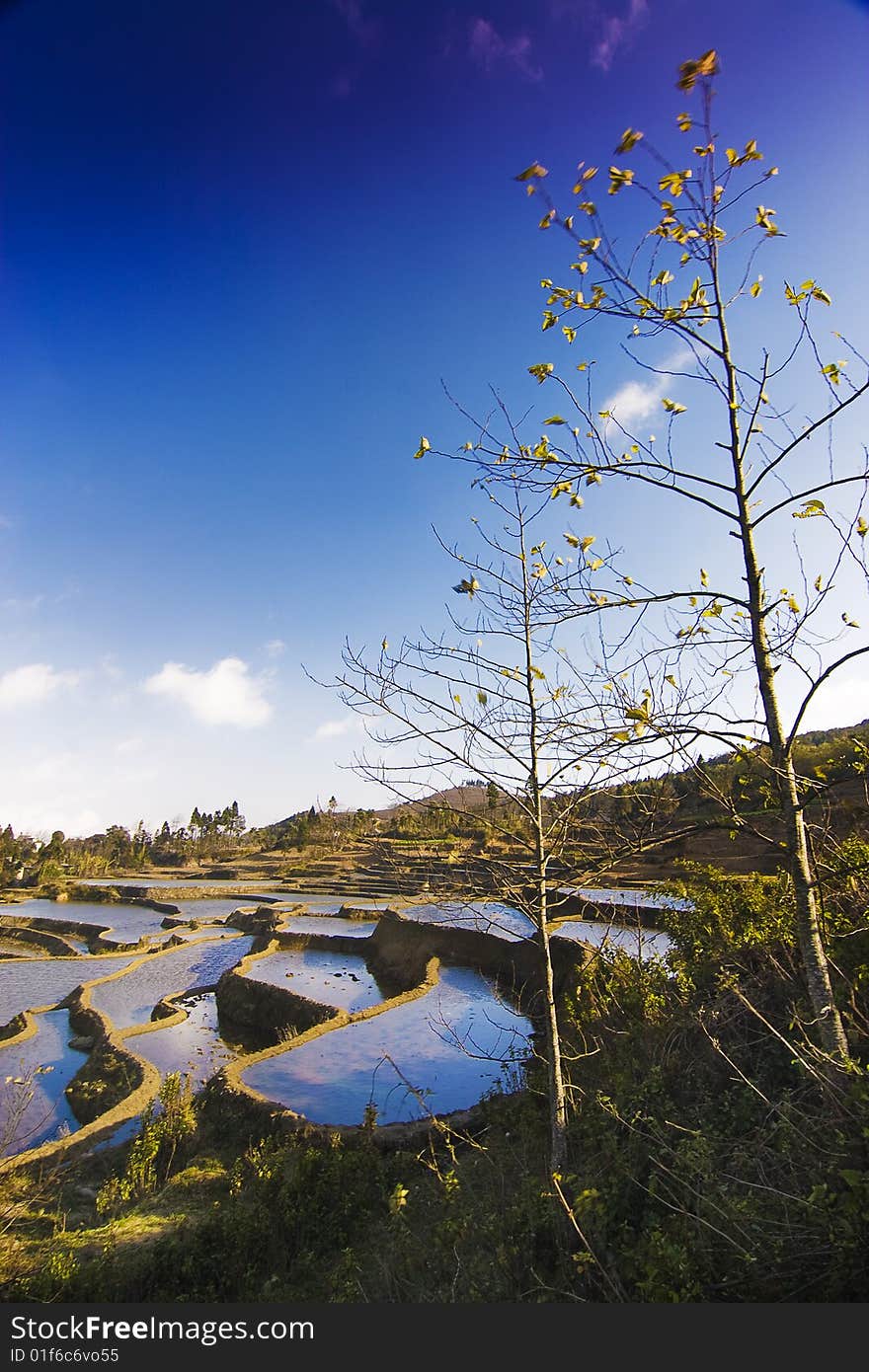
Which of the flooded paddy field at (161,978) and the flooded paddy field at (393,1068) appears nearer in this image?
the flooded paddy field at (393,1068)

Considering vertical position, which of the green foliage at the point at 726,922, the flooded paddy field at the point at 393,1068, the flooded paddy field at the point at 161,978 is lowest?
the flooded paddy field at the point at 161,978

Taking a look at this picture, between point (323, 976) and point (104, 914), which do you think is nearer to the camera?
point (323, 976)

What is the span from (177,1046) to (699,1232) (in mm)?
22294

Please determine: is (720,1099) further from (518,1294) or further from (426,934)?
(426,934)

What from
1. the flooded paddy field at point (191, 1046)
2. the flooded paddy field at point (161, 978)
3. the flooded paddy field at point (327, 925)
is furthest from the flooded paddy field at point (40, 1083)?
the flooded paddy field at point (327, 925)

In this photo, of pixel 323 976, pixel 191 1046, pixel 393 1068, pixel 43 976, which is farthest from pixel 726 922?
pixel 43 976

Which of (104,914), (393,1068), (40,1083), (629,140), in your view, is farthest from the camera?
(104,914)

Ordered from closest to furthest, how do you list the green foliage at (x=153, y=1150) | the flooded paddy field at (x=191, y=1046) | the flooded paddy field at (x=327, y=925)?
the green foliage at (x=153, y=1150) < the flooded paddy field at (x=191, y=1046) < the flooded paddy field at (x=327, y=925)

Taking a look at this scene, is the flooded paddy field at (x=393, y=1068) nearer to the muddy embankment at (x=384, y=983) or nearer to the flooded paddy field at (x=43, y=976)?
the muddy embankment at (x=384, y=983)

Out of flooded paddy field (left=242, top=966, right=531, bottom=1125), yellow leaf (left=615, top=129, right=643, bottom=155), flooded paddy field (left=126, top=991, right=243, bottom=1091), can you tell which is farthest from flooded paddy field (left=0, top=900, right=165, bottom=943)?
yellow leaf (left=615, top=129, right=643, bottom=155)

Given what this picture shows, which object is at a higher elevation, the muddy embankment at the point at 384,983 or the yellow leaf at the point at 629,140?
the yellow leaf at the point at 629,140

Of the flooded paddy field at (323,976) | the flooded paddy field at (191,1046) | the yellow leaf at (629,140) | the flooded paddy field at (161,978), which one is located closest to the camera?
the yellow leaf at (629,140)

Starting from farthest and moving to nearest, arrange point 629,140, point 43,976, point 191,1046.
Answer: point 43,976
point 191,1046
point 629,140

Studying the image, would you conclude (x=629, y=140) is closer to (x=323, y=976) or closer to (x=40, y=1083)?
(x=40, y=1083)
